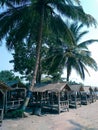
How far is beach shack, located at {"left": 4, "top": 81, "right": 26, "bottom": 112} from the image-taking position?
1000 inches

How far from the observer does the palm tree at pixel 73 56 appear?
35.9m

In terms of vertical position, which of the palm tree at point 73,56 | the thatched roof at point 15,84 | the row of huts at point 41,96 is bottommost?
the row of huts at point 41,96

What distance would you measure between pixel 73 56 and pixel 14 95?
35.7 feet

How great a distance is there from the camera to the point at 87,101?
37500 mm

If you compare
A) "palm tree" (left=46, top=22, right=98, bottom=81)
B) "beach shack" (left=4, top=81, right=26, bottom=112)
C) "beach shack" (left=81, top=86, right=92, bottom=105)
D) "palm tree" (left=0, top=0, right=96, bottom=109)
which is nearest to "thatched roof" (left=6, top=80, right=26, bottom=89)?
"beach shack" (left=4, top=81, right=26, bottom=112)

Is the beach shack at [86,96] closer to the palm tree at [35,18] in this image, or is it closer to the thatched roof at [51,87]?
the thatched roof at [51,87]

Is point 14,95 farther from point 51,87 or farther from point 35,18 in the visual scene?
point 35,18

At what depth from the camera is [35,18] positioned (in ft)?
80.3

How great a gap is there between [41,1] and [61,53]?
44.8ft

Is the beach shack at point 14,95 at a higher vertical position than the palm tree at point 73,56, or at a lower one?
lower

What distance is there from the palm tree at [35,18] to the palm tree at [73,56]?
1060 centimetres

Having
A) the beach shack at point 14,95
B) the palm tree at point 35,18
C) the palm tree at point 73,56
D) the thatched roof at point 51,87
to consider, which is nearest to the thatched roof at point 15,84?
the beach shack at point 14,95

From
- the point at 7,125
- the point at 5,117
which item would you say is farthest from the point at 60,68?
the point at 7,125

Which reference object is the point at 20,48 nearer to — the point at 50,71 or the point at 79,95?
the point at 50,71
